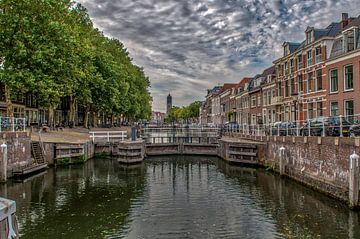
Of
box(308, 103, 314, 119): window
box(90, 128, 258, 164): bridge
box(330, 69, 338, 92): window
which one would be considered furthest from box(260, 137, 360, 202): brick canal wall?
box(308, 103, 314, 119): window

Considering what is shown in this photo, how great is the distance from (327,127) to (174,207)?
8515 millimetres

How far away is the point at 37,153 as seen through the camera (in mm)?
25172

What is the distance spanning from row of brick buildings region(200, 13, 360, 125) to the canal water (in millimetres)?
11215

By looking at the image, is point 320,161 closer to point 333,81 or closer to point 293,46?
point 333,81

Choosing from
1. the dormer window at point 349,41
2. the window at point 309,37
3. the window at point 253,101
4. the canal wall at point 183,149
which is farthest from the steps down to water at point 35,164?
the window at point 253,101

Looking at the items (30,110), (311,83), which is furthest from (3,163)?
(30,110)

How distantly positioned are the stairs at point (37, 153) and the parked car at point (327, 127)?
59.3 feet

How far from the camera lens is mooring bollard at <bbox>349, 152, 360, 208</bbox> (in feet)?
42.9

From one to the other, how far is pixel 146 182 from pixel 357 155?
12.0 m

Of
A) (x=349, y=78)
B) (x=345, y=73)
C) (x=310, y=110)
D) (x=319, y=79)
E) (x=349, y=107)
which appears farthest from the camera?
(x=310, y=110)

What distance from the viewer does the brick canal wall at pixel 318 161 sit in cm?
1462

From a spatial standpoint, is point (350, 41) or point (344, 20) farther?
point (344, 20)

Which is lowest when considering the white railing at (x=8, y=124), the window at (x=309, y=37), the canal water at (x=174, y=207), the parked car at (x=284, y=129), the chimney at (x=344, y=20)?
the canal water at (x=174, y=207)

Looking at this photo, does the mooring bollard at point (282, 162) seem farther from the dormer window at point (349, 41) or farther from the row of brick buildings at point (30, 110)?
the row of brick buildings at point (30, 110)
